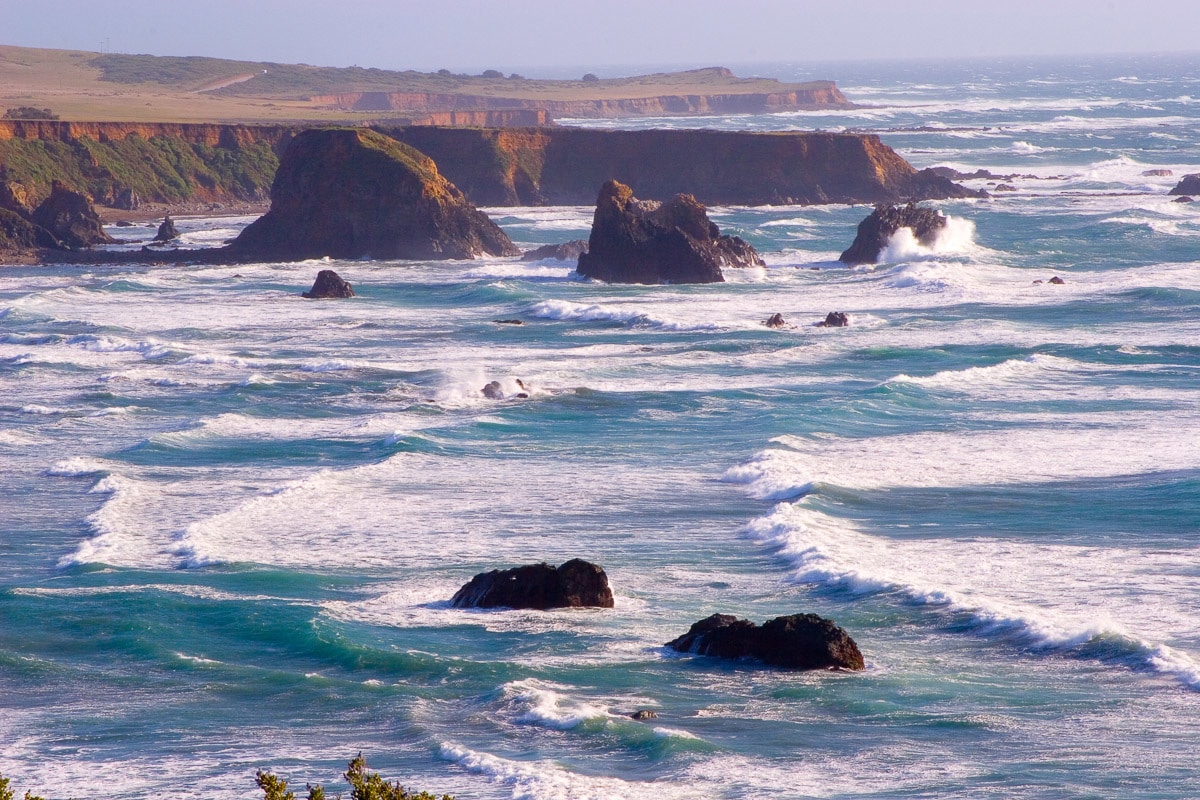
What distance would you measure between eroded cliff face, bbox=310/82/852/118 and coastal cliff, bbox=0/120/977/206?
8307 cm

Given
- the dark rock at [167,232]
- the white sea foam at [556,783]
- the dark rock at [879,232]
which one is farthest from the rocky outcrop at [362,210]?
the white sea foam at [556,783]

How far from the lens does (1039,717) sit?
14.0 meters

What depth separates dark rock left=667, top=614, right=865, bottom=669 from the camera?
50.6ft

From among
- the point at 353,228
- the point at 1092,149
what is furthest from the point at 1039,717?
the point at 1092,149

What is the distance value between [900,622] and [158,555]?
32.6 feet

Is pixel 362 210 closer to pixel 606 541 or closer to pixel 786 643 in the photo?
pixel 606 541

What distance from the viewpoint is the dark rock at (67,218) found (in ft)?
211

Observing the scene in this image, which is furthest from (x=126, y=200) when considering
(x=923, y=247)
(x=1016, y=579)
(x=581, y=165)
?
(x=1016, y=579)

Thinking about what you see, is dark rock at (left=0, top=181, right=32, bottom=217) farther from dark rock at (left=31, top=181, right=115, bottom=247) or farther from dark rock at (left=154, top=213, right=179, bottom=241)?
dark rock at (left=154, top=213, right=179, bottom=241)

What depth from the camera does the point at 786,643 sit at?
1552cm

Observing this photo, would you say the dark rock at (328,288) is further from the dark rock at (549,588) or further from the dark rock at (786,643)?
the dark rock at (786,643)

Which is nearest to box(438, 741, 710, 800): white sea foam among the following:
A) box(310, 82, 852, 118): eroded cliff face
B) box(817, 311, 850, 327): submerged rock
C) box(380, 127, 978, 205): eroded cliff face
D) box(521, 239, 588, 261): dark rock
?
box(817, 311, 850, 327): submerged rock

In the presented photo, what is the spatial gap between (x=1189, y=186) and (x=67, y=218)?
53549mm

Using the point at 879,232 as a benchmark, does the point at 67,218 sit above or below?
below
